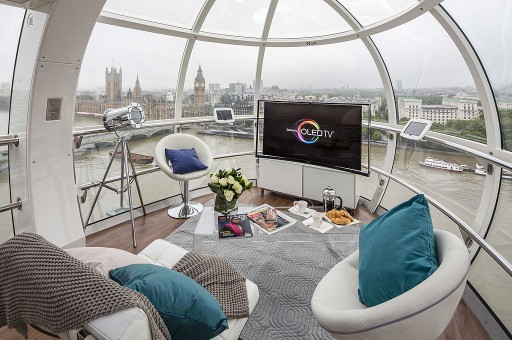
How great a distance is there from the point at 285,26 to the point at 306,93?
1.12 metres

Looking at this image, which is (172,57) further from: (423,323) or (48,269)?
(423,323)

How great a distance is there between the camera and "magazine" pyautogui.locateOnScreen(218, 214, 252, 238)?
245 centimetres

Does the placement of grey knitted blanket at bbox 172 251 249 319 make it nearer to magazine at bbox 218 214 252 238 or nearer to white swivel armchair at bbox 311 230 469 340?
white swivel armchair at bbox 311 230 469 340

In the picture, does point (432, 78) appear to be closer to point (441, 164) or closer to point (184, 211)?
point (441, 164)

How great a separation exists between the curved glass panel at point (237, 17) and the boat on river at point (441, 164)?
2967 mm

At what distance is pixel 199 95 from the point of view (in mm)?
4926

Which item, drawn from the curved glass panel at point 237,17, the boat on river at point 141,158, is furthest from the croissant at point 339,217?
the curved glass panel at point 237,17

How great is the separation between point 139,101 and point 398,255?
3.90 metres

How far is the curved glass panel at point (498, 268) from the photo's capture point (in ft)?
6.93

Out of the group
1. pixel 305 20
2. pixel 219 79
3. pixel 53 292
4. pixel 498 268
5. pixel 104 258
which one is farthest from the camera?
pixel 219 79

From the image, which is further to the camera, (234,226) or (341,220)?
(341,220)

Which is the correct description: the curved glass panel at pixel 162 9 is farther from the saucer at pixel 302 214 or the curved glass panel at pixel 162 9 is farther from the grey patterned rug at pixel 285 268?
the saucer at pixel 302 214

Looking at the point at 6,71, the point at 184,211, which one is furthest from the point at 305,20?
the point at 6,71

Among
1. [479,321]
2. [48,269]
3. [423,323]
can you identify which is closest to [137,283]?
[48,269]
